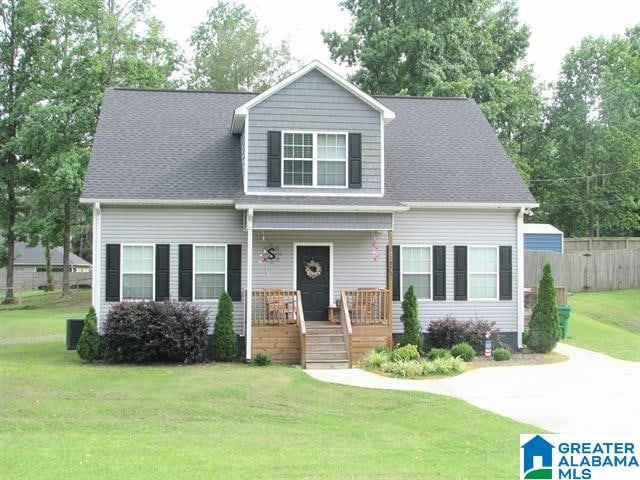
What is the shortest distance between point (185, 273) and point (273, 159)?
3424 millimetres

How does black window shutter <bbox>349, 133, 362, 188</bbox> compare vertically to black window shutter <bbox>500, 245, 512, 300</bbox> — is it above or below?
above

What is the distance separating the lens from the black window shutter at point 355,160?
18125 millimetres

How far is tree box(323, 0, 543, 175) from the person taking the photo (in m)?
31.8

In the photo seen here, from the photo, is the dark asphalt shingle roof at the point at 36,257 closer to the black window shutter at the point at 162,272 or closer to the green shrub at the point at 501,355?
the black window shutter at the point at 162,272

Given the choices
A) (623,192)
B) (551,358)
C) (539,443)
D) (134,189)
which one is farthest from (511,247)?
(623,192)

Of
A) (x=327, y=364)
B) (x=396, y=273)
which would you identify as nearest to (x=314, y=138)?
(x=396, y=273)

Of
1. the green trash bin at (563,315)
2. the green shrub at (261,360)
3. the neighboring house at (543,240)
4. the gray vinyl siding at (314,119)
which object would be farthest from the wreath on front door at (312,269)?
the neighboring house at (543,240)

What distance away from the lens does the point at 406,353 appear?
16.4 m

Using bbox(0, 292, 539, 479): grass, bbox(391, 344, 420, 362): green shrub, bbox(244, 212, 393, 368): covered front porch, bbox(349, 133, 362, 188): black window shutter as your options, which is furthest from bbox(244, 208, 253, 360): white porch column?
bbox(391, 344, 420, 362): green shrub

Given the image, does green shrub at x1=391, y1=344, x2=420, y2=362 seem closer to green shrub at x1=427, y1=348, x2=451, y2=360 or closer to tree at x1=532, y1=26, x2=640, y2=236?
green shrub at x1=427, y1=348, x2=451, y2=360

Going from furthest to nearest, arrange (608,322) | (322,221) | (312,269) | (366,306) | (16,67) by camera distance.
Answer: (16,67) < (608,322) < (312,269) < (366,306) < (322,221)

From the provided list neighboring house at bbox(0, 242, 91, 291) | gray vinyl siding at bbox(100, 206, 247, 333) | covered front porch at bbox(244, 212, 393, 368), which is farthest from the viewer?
neighboring house at bbox(0, 242, 91, 291)

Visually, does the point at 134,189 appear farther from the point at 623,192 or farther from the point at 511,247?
the point at 623,192

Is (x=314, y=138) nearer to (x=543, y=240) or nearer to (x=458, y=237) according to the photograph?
(x=458, y=237)
